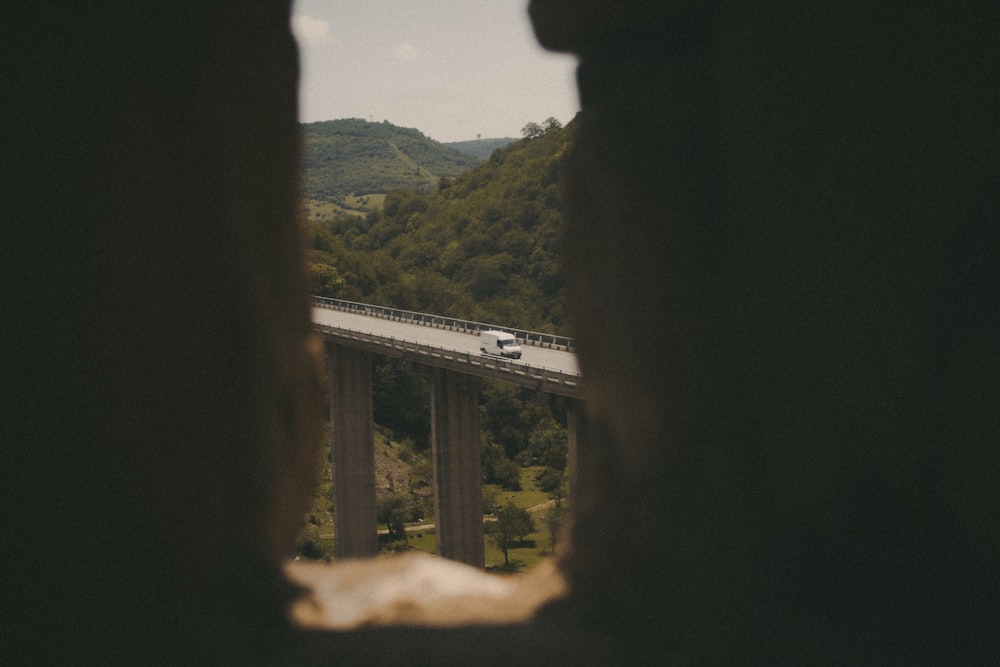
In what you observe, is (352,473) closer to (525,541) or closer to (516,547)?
(516,547)

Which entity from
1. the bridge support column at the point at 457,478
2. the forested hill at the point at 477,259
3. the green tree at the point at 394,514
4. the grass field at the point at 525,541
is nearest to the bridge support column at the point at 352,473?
the grass field at the point at 525,541

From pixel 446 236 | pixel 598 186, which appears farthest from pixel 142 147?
pixel 446 236

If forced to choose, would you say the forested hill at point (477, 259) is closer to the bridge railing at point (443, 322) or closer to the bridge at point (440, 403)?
the bridge railing at point (443, 322)

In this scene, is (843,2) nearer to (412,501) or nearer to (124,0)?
(124,0)

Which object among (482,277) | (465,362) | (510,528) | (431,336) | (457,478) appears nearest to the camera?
(465,362)

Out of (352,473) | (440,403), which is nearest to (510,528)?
(352,473)

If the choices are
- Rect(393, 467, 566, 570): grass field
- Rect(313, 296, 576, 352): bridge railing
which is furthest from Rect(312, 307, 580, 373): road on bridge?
Rect(393, 467, 566, 570): grass field
